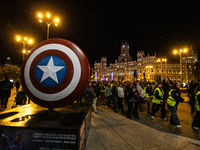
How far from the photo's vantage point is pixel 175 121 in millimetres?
4719

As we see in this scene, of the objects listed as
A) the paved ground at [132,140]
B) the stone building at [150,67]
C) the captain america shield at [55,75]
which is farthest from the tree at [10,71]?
the captain america shield at [55,75]

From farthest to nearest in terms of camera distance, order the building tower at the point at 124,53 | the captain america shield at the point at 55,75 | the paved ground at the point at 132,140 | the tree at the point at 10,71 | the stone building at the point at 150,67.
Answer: the building tower at the point at 124,53, the stone building at the point at 150,67, the tree at the point at 10,71, the paved ground at the point at 132,140, the captain america shield at the point at 55,75

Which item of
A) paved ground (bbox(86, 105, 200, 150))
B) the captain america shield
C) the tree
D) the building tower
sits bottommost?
paved ground (bbox(86, 105, 200, 150))

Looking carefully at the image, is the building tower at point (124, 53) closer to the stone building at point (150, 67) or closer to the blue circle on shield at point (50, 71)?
the stone building at point (150, 67)

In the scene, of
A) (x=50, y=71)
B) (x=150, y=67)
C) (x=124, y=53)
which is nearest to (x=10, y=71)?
(x=50, y=71)

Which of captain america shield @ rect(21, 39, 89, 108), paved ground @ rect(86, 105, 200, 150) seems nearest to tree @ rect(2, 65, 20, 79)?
paved ground @ rect(86, 105, 200, 150)

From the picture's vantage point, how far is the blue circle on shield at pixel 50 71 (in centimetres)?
180

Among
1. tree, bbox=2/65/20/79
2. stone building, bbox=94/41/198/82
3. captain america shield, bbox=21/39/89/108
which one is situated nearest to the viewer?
captain america shield, bbox=21/39/89/108

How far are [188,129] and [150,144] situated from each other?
10.2ft

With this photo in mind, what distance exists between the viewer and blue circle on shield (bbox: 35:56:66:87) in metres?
1.80

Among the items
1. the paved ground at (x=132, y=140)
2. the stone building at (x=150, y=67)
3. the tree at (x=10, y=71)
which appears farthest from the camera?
the stone building at (x=150, y=67)

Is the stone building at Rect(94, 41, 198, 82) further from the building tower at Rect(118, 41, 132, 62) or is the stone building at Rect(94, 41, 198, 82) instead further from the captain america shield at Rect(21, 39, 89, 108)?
the captain america shield at Rect(21, 39, 89, 108)

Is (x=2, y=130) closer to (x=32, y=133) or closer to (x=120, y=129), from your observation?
(x=32, y=133)

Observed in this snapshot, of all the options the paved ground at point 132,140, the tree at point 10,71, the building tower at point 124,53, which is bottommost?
the paved ground at point 132,140
